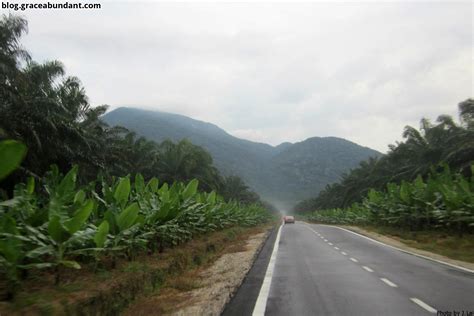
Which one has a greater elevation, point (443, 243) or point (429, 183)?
point (429, 183)

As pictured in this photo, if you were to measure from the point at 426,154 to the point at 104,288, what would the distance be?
33.2m

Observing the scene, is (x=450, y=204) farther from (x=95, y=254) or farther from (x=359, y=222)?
(x=359, y=222)

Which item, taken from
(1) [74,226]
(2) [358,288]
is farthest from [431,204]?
(1) [74,226]

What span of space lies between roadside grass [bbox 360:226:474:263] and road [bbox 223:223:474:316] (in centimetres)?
262

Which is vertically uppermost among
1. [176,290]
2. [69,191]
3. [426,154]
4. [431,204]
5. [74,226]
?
[426,154]

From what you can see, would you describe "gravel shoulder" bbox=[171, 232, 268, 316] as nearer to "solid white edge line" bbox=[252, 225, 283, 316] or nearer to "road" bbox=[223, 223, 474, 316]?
"road" bbox=[223, 223, 474, 316]

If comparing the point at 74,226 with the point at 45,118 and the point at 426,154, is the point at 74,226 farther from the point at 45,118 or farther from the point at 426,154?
the point at 426,154

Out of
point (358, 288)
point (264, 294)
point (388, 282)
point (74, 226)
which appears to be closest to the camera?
point (74, 226)

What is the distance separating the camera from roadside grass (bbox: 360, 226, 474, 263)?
1617 centimetres

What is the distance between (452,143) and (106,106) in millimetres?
26320

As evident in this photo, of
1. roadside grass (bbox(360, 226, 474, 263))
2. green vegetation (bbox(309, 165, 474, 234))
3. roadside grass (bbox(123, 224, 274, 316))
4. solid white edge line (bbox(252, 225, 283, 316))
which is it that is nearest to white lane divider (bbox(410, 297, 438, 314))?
solid white edge line (bbox(252, 225, 283, 316))

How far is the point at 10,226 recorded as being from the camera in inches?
272

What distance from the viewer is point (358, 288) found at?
922 centimetres

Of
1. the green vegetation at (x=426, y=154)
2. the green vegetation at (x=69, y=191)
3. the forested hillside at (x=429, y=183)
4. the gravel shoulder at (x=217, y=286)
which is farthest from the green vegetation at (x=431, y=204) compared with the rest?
the green vegetation at (x=69, y=191)
